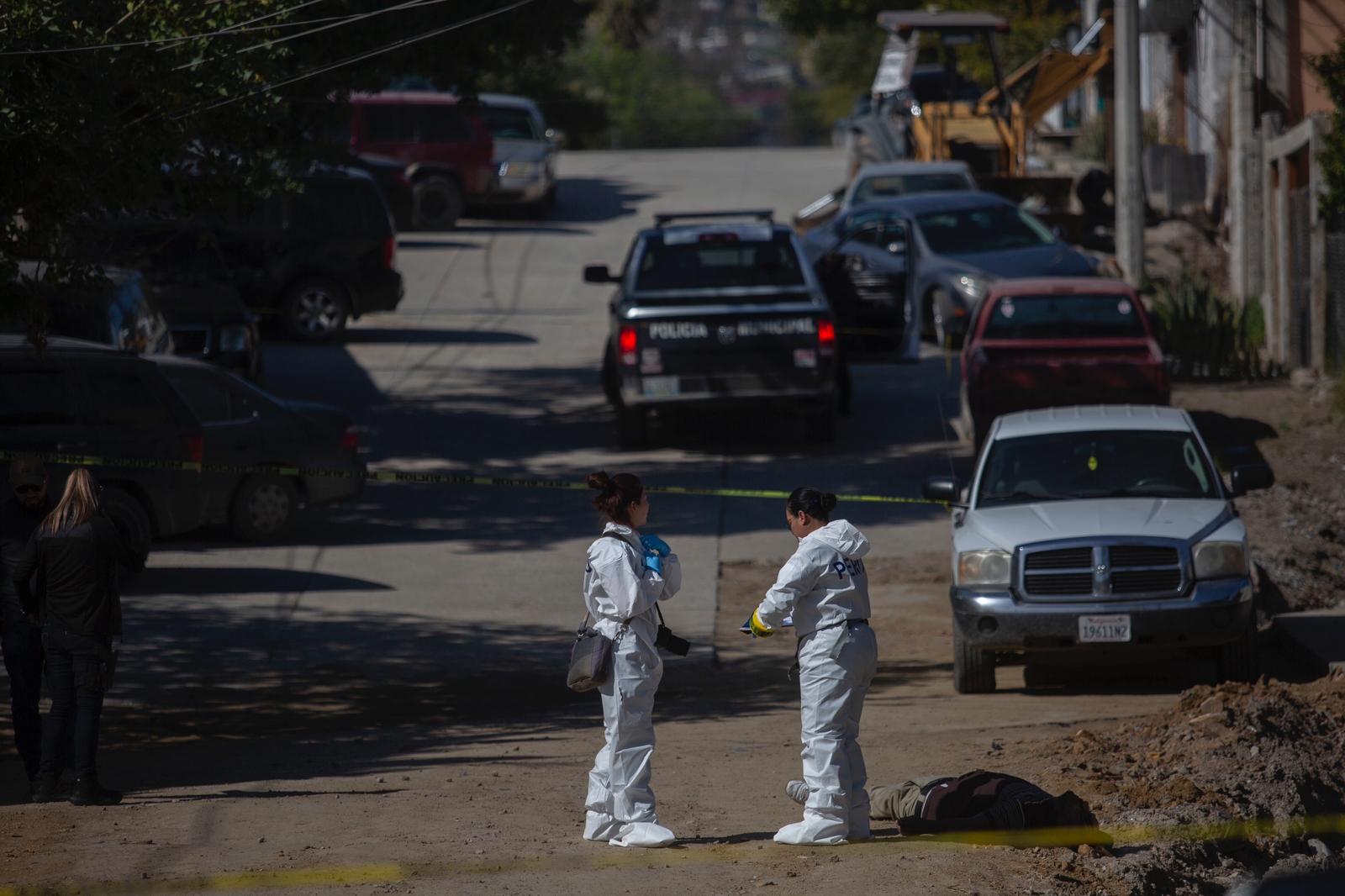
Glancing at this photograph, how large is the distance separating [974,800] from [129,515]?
284 inches

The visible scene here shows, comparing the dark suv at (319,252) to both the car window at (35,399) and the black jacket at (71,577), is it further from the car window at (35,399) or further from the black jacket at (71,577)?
the black jacket at (71,577)

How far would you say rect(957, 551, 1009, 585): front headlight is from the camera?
9125mm

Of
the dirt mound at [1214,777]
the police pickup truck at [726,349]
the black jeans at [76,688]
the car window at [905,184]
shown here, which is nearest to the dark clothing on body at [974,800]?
the dirt mound at [1214,777]

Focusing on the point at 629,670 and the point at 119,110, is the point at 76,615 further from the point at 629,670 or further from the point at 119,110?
the point at 119,110

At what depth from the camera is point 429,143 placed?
30219mm

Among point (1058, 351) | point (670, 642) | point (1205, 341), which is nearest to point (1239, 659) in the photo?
point (670, 642)

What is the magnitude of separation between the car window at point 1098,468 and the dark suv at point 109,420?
233 inches

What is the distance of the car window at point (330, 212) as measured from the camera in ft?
68.9

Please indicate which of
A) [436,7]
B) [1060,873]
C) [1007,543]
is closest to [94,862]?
[1060,873]

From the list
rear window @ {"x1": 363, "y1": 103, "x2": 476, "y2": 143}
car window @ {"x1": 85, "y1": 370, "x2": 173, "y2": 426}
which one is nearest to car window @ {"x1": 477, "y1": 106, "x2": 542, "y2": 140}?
rear window @ {"x1": 363, "y1": 103, "x2": 476, "y2": 143}

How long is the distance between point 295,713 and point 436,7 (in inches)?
281

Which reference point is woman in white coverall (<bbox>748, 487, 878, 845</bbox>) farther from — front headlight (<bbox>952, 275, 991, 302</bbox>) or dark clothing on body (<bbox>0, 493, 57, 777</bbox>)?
front headlight (<bbox>952, 275, 991, 302</bbox>)

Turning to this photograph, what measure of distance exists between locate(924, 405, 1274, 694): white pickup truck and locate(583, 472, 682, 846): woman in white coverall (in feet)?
10.6

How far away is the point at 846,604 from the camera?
20.8ft
